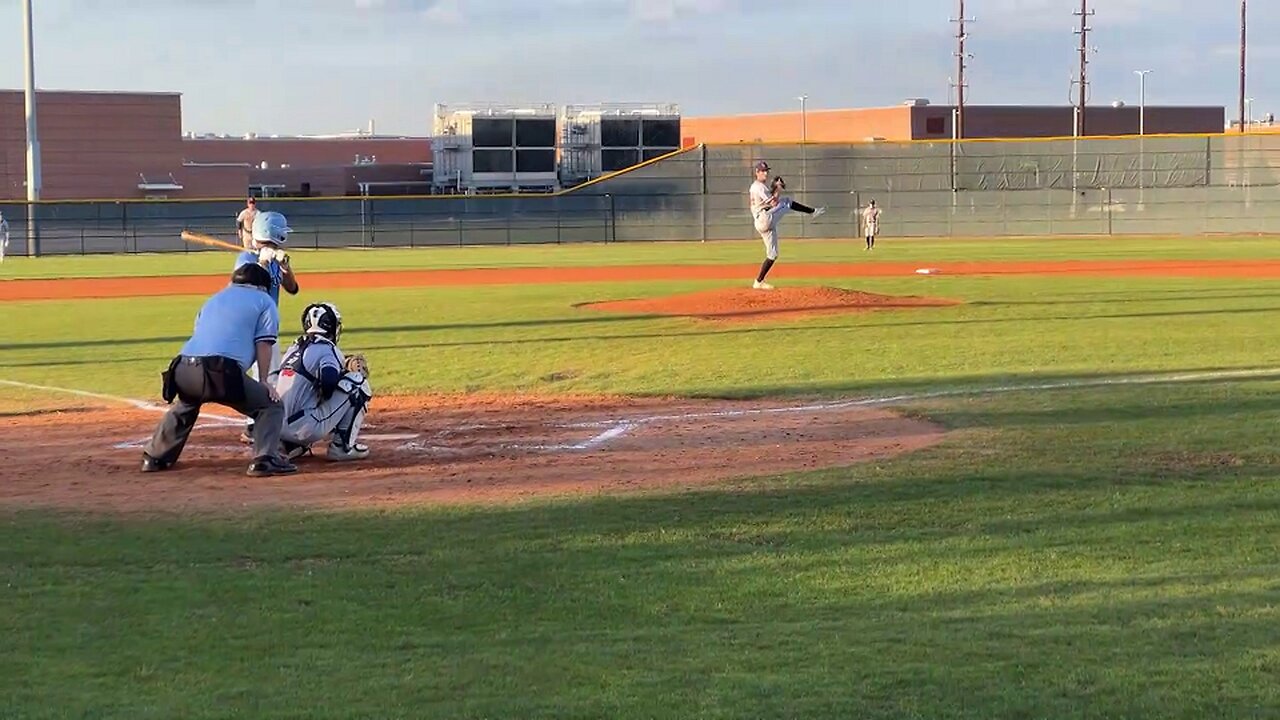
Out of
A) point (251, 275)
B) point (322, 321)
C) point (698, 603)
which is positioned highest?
point (251, 275)

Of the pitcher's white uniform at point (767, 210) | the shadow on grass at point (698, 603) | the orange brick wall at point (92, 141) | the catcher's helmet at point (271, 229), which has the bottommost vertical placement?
the shadow on grass at point (698, 603)

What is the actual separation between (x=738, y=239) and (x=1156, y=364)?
134 feet

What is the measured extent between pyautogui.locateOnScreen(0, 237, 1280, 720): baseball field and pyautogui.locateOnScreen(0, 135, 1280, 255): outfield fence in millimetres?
35592

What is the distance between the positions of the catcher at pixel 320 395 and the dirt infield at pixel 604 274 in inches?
766

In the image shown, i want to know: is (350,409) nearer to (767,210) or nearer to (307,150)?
(767,210)

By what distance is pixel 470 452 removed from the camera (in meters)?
9.87

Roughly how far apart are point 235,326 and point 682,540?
11.3 feet

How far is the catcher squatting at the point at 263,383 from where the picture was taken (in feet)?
29.4

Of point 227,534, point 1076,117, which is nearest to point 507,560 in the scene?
point 227,534

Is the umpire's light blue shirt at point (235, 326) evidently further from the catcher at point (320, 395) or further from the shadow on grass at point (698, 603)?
the shadow on grass at point (698, 603)

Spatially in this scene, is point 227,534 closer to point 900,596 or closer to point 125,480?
point 125,480

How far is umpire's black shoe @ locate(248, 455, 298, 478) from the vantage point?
9.08 m

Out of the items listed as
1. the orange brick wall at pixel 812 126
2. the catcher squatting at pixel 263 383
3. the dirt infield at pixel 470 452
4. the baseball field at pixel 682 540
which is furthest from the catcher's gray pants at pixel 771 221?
the orange brick wall at pixel 812 126

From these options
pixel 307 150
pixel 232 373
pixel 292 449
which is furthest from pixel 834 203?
pixel 307 150
